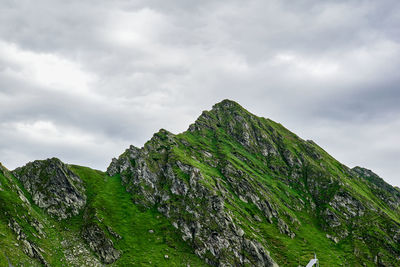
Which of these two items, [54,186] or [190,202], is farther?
[190,202]

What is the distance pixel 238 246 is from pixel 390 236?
97.7 meters

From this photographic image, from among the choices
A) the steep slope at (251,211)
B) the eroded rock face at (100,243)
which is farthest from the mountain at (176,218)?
the steep slope at (251,211)

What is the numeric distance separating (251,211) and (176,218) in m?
48.3

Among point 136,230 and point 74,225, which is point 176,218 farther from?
point 74,225

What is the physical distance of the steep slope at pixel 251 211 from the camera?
404 ft

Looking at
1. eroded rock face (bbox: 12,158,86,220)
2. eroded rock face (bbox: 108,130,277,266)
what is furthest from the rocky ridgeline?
eroded rock face (bbox: 108,130,277,266)

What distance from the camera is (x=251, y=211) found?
15325 centimetres

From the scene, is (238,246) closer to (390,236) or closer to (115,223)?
(115,223)

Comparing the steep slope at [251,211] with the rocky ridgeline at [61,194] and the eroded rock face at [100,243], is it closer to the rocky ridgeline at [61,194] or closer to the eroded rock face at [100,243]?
the rocky ridgeline at [61,194]

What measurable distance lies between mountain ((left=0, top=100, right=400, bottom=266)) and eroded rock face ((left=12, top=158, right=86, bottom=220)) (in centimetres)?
49

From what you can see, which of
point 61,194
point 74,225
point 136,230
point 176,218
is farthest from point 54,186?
point 176,218

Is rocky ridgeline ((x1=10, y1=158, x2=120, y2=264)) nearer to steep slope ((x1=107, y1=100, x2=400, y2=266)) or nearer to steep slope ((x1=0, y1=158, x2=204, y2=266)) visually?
steep slope ((x1=0, y1=158, x2=204, y2=266))

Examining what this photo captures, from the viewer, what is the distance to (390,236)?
147625 millimetres

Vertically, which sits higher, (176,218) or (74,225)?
(176,218)
